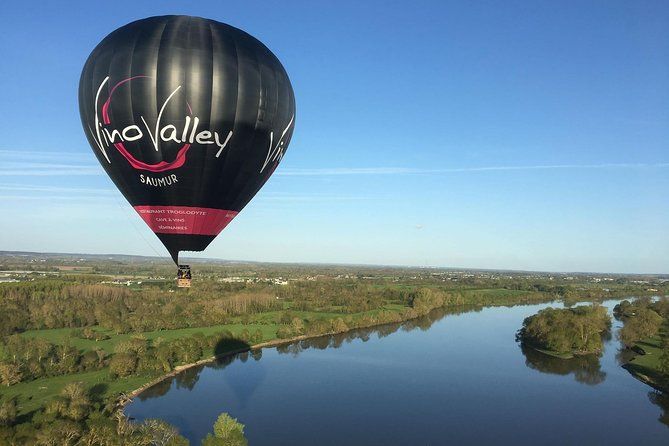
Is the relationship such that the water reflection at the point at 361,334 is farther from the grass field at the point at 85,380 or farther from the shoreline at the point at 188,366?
the grass field at the point at 85,380

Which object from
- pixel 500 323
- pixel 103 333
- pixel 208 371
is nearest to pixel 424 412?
pixel 208 371

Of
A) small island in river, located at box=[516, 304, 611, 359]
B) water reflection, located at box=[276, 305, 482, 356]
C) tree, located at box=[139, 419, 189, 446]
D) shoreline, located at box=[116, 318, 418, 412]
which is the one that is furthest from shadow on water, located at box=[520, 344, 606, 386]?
tree, located at box=[139, 419, 189, 446]

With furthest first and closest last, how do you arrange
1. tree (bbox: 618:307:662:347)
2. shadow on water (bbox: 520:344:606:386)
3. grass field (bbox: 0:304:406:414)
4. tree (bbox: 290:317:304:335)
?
tree (bbox: 290:317:304:335), tree (bbox: 618:307:662:347), shadow on water (bbox: 520:344:606:386), grass field (bbox: 0:304:406:414)

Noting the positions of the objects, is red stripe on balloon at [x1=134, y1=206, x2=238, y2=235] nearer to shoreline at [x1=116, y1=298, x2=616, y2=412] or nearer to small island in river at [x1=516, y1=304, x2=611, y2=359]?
shoreline at [x1=116, y1=298, x2=616, y2=412]

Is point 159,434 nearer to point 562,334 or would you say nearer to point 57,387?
point 57,387

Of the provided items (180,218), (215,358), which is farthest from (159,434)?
(215,358)

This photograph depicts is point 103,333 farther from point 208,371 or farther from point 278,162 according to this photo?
point 278,162

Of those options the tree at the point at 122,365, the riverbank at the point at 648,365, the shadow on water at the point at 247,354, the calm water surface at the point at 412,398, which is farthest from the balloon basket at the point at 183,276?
the riverbank at the point at 648,365
